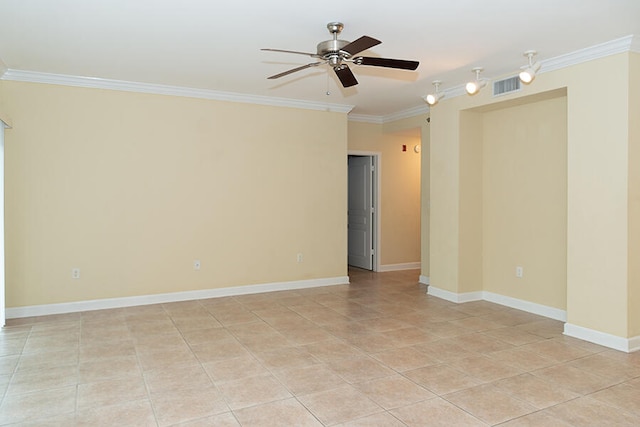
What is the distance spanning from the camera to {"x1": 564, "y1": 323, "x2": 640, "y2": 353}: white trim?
388 cm

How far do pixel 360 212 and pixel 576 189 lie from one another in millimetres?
4281

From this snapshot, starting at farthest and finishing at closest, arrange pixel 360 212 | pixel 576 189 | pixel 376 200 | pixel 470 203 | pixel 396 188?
1. pixel 360 212
2. pixel 396 188
3. pixel 376 200
4. pixel 470 203
5. pixel 576 189

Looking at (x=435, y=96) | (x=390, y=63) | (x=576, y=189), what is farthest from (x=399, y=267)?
(x=390, y=63)

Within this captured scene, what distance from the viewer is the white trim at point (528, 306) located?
4.88 meters

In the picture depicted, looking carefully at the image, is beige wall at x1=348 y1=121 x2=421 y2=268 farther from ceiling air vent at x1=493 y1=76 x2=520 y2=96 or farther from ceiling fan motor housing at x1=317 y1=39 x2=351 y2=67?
ceiling fan motor housing at x1=317 y1=39 x2=351 y2=67

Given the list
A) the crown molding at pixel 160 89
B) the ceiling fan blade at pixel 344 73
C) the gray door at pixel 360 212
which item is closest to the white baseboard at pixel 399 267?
the gray door at pixel 360 212

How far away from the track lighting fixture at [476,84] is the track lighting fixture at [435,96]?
0.44 metres

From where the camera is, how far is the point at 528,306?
5.22m

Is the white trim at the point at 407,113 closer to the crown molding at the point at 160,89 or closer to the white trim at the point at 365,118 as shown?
the white trim at the point at 365,118

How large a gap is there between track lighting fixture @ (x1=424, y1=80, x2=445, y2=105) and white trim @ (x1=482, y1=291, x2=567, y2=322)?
2.49 meters

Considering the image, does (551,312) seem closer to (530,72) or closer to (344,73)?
(530,72)

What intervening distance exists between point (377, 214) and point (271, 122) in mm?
2617

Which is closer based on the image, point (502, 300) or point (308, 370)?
point (308, 370)

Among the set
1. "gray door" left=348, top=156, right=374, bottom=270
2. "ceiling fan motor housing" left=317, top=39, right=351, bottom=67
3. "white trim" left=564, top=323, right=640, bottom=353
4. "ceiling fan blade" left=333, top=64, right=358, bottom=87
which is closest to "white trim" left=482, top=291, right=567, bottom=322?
"white trim" left=564, top=323, right=640, bottom=353
